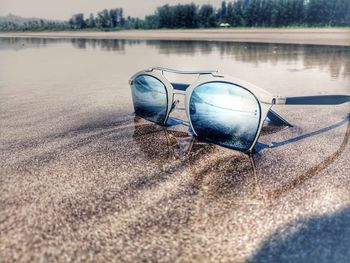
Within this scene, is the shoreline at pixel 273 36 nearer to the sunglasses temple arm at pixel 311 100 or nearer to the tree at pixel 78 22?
the sunglasses temple arm at pixel 311 100

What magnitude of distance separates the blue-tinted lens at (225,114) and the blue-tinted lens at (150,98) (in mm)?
370

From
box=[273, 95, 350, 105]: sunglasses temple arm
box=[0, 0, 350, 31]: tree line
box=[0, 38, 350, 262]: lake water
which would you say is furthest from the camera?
box=[0, 0, 350, 31]: tree line

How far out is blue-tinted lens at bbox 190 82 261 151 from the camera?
174cm

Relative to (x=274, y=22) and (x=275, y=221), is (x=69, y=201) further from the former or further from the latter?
(x=274, y=22)

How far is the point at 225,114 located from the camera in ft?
6.14

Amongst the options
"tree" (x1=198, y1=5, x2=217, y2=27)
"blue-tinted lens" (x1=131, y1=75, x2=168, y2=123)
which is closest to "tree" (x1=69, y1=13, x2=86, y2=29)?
"tree" (x1=198, y1=5, x2=217, y2=27)

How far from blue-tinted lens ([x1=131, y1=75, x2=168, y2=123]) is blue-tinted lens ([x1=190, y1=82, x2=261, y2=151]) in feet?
1.21

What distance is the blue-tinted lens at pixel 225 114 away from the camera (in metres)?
1.74

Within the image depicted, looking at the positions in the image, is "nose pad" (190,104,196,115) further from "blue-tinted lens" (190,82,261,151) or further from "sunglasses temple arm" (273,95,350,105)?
"sunglasses temple arm" (273,95,350,105)

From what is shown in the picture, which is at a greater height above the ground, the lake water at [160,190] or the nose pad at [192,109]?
the nose pad at [192,109]

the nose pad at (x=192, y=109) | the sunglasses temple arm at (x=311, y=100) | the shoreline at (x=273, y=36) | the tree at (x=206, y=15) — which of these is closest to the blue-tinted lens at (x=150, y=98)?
the nose pad at (x=192, y=109)

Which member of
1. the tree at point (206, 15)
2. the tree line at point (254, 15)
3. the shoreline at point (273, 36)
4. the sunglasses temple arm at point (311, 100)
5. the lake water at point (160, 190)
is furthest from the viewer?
the tree at point (206, 15)

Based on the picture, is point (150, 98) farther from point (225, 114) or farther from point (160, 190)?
point (160, 190)

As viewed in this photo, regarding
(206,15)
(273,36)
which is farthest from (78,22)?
(273,36)
